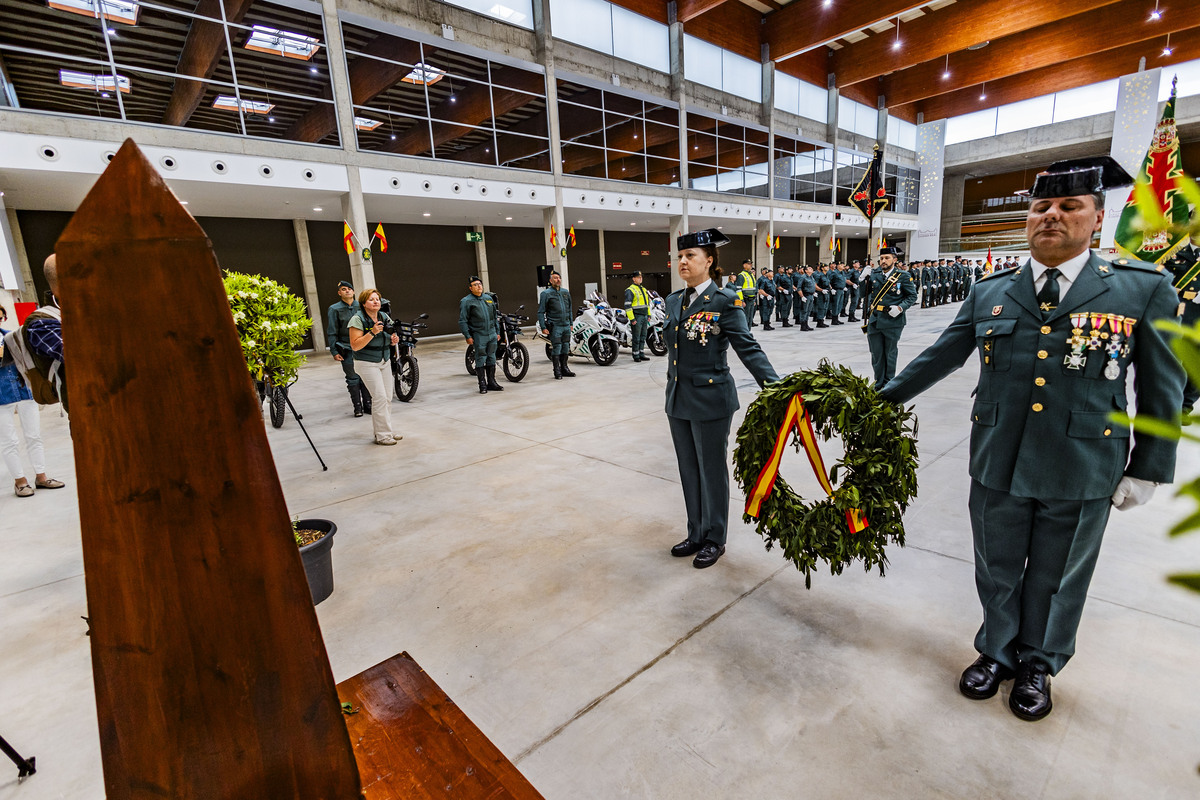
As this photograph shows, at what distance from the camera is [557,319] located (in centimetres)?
841

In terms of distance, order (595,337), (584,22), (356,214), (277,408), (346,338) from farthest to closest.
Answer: (584,22) → (356,214) → (595,337) → (346,338) → (277,408)

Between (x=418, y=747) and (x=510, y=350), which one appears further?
(x=510, y=350)

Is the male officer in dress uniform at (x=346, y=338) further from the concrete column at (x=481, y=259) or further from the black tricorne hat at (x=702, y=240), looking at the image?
the concrete column at (x=481, y=259)

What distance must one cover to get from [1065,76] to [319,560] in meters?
30.7

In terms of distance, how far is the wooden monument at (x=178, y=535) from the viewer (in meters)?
0.77

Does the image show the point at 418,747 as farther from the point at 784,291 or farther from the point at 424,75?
the point at 784,291

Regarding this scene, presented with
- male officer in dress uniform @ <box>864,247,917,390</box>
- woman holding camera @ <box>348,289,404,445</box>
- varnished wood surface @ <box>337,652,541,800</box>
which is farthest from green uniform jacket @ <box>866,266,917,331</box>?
varnished wood surface @ <box>337,652,541,800</box>

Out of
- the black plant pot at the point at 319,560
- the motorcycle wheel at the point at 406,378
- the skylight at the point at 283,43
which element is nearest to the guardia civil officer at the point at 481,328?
Result: the motorcycle wheel at the point at 406,378

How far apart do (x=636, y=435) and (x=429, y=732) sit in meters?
4.06

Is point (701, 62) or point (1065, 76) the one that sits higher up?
point (1065, 76)

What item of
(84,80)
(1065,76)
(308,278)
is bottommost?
(308,278)

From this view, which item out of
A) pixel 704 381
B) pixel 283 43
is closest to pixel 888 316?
pixel 704 381

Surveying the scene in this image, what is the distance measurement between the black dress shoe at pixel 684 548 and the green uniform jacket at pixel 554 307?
5.90m

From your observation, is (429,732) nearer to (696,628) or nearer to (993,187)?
(696,628)
